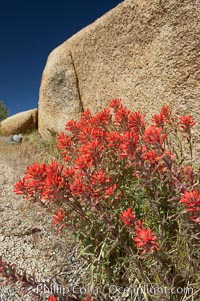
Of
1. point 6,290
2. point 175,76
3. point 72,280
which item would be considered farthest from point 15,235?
point 175,76

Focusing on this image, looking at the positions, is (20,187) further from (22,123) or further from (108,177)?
(22,123)

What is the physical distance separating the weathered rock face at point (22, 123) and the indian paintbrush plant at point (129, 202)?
7.03 m

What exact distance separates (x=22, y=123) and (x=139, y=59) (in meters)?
5.99

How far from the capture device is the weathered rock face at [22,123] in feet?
29.0

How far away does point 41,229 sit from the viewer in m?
2.91

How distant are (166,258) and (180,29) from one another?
102 inches

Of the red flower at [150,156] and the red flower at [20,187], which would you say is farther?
the red flower at [20,187]

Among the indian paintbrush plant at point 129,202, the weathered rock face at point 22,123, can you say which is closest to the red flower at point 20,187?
the indian paintbrush plant at point 129,202

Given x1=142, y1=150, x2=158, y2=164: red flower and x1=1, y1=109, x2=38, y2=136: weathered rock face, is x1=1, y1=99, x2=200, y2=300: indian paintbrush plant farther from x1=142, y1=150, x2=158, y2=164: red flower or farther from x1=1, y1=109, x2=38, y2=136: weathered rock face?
x1=1, y1=109, x2=38, y2=136: weathered rock face

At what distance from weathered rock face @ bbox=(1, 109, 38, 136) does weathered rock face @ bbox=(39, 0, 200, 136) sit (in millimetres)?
3217

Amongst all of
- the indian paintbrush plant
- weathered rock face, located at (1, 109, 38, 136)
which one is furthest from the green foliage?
the indian paintbrush plant

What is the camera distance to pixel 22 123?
29.0 ft

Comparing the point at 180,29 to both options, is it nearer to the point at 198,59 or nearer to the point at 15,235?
the point at 198,59

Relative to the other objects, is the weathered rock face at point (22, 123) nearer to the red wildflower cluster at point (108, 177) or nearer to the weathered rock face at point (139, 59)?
the weathered rock face at point (139, 59)
